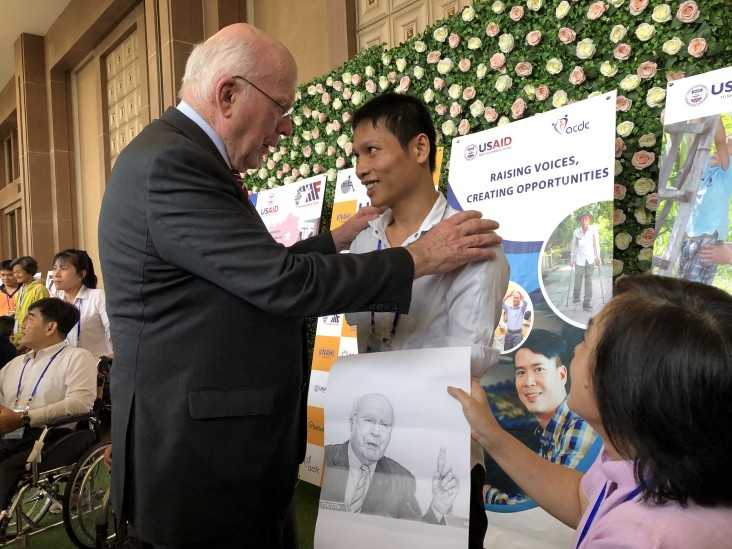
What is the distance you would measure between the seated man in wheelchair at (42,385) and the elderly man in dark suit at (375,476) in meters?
2.40

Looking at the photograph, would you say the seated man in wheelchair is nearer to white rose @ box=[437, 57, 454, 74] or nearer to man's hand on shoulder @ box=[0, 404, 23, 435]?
man's hand on shoulder @ box=[0, 404, 23, 435]

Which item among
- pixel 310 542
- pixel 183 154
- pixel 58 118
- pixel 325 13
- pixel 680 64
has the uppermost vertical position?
pixel 58 118

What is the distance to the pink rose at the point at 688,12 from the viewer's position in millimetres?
2201

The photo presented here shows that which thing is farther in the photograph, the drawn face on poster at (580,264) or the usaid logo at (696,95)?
the drawn face on poster at (580,264)

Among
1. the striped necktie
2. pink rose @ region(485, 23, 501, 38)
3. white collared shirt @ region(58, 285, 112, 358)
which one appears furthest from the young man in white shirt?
white collared shirt @ region(58, 285, 112, 358)

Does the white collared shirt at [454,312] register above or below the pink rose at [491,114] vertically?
below

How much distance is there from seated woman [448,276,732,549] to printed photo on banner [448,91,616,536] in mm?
1506

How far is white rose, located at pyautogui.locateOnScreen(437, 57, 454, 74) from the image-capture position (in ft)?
10.8

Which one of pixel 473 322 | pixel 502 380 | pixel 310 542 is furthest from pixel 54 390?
pixel 473 322

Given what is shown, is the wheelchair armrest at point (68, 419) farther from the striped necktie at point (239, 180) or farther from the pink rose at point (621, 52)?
the pink rose at point (621, 52)

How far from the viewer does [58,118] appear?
10805 millimetres

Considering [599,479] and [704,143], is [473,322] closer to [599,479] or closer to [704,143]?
[599,479]

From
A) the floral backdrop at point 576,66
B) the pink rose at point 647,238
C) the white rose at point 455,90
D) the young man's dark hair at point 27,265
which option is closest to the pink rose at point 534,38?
the floral backdrop at point 576,66

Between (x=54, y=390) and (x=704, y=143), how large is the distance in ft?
11.1
